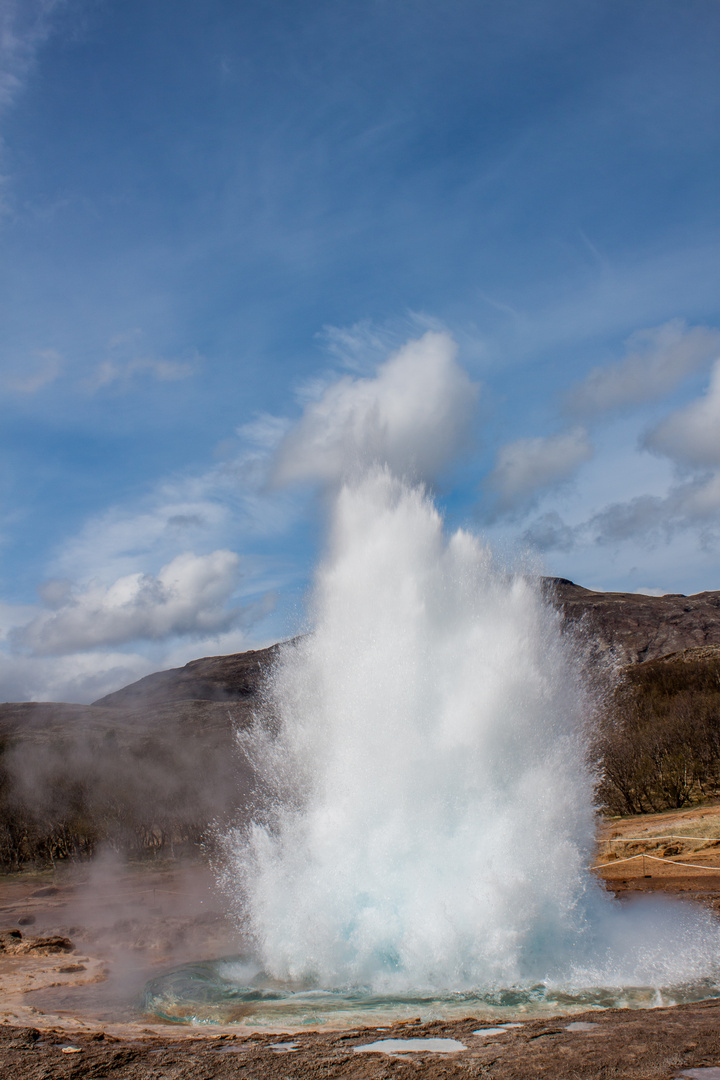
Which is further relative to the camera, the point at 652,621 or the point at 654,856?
the point at 652,621

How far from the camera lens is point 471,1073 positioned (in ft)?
19.2

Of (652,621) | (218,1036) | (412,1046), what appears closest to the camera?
(412,1046)

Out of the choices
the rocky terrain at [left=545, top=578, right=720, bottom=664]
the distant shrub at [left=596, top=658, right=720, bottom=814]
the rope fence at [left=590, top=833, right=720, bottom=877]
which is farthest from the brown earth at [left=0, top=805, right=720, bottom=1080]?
the rocky terrain at [left=545, top=578, right=720, bottom=664]

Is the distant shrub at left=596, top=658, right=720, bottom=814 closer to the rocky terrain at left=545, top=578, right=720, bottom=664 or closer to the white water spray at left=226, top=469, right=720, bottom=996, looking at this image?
the white water spray at left=226, top=469, right=720, bottom=996

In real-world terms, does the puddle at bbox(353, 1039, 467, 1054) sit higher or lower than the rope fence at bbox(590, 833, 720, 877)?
higher

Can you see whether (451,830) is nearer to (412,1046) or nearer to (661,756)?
(412,1046)

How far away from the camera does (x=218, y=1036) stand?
8.06 m

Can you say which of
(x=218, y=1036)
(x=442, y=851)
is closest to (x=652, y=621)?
(x=442, y=851)

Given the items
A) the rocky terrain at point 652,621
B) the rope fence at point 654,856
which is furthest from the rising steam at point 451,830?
the rocky terrain at point 652,621

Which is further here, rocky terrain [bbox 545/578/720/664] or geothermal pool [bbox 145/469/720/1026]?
rocky terrain [bbox 545/578/720/664]

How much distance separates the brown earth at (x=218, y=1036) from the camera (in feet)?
19.8

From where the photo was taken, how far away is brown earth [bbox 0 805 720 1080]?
19.8 feet

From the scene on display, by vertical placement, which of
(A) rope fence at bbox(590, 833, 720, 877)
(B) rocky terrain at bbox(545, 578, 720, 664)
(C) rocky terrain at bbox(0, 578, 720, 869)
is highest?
(B) rocky terrain at bbox(545, 578, 720, 664)

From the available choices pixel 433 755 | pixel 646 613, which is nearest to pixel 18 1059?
pixel 433 755
